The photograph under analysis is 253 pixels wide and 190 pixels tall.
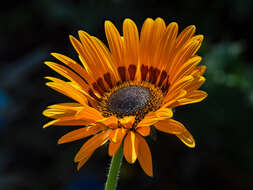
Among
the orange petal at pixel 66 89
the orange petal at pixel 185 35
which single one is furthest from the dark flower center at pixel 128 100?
the orange petal at pixel 185 35

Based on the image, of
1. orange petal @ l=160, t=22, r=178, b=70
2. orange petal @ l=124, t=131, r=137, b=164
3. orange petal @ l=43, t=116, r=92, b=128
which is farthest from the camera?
orange petal @ l=160, t=22, r=178, b=70

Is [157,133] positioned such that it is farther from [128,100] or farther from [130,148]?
[130,148]

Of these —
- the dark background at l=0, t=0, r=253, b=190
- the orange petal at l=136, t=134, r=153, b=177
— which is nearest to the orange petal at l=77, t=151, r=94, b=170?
the orange petal at l=136, t=134, r=153, b=177

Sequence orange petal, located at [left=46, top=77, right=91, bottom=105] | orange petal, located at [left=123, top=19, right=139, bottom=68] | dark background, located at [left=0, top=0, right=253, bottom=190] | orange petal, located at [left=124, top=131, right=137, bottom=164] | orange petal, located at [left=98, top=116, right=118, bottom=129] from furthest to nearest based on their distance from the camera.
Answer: dark background, located at [left=0, top=0, right=253, bottom=190]
orange petal, located at [left=123, top=19, right=139, bottom=68]
orange petal, located at [left=46, top=77, right=91, bottom=105]
orange petal, located at [left=98, top=116, right=118, bottom=129]
orange petal, located at [left=124, top=131, right=137, bottom=164]

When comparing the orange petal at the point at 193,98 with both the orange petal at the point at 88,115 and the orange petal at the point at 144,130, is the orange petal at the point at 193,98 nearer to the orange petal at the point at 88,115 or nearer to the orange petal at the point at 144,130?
the orange petal at the point at 144,130

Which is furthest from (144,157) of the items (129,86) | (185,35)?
(129,86)

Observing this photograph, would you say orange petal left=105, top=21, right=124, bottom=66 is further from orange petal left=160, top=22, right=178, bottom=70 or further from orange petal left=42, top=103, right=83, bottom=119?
orange petal left=42, top=103, right=83, bottom=119
